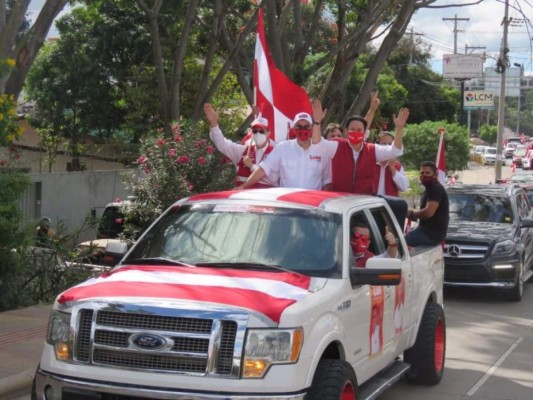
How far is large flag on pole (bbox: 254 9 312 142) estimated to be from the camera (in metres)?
11.5

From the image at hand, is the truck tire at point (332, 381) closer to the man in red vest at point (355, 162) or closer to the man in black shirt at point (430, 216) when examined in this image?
the man in red vest at point (355, 162)

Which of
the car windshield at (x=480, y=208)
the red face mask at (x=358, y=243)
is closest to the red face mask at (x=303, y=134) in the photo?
the red face mask at (x=358, y=243)

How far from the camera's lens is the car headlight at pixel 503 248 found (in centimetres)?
1323

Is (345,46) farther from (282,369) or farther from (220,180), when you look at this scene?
(282,369)

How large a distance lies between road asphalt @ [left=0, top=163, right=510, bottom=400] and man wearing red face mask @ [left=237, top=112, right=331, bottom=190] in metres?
2.59

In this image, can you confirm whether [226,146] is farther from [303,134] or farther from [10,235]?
[10,235]

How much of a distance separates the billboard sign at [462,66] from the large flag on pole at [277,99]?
1964 inches

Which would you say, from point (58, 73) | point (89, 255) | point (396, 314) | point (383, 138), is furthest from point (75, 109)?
point (396, 314)

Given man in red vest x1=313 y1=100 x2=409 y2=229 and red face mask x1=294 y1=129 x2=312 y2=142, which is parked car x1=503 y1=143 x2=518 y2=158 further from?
red face mask x1=294 y1=129 x2=312 y2=142

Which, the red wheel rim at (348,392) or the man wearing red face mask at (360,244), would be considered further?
the man wearing red face mask at (360,244)

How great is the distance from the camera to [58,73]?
27906 millimetres

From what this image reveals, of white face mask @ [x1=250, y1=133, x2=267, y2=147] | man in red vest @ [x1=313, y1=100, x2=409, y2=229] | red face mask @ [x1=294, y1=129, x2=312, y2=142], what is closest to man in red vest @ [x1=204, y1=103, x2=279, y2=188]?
white face mask @ [x1=250, y1=133, x2=267, y2=147]

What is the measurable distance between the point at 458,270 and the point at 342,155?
5.87 m

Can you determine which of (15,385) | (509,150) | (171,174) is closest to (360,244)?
(15,385)
